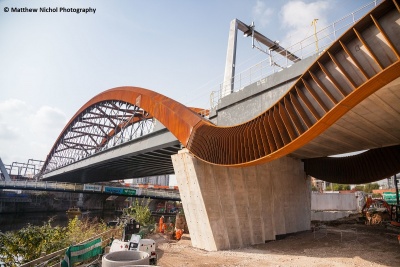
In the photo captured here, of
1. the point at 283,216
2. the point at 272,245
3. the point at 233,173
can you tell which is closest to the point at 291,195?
the point at 283,216

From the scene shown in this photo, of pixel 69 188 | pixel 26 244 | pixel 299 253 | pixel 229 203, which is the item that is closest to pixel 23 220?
pixel 69 188

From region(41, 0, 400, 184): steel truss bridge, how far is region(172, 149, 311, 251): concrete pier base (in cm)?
141

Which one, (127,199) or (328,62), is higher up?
(328,62)

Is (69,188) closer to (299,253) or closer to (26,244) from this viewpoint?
(26,244)

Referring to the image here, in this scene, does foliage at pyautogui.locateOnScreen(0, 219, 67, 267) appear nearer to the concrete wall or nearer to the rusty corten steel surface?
the concrete wall

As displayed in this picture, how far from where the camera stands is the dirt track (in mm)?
11864

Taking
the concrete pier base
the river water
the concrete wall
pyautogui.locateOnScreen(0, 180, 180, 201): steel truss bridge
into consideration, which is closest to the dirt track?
the concrete pier base

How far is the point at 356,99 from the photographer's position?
27.4 ft

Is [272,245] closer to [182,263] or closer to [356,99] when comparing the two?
[182,263]

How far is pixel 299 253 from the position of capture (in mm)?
13812

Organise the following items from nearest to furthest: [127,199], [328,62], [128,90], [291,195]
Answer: [328,62]
[291,195]
[128,90]
[127,199]

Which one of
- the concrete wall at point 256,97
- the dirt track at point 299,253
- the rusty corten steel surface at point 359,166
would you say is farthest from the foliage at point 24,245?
the rusty corten steel surface at point 359,166

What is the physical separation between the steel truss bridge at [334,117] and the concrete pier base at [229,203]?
1.41 metres

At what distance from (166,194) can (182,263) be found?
44904 millimetres
